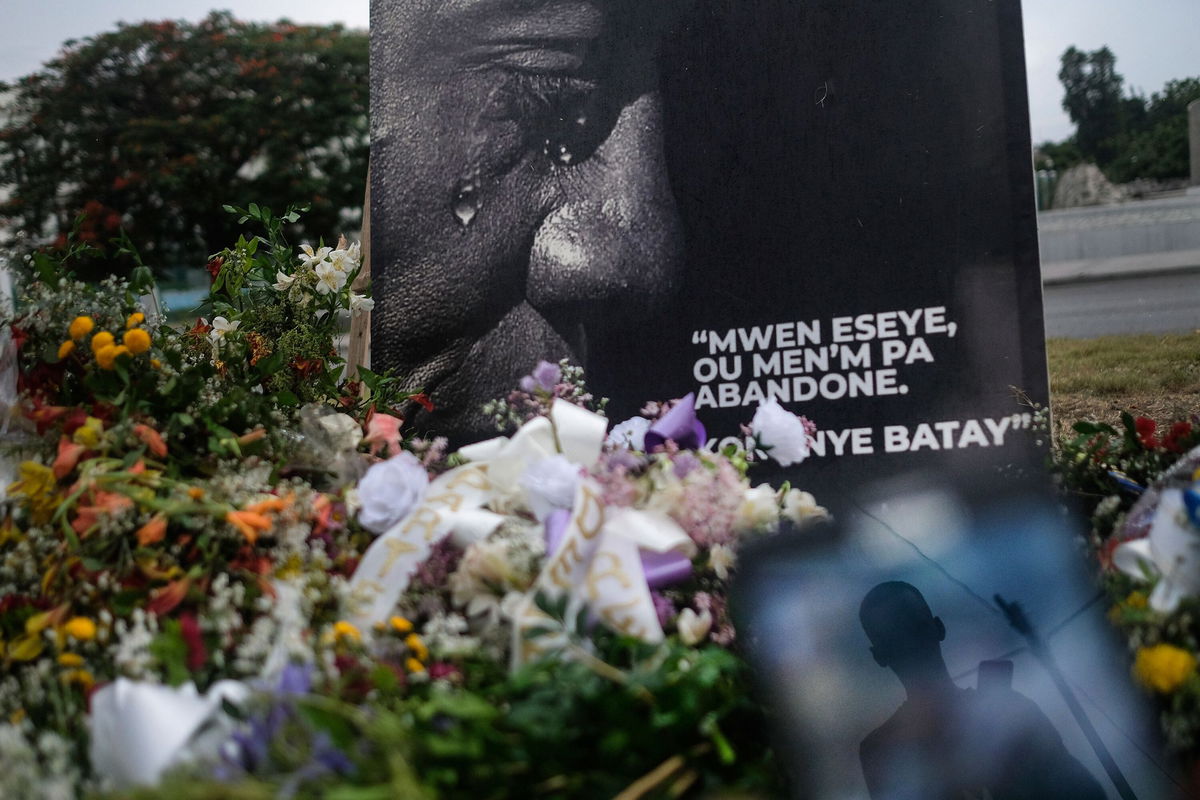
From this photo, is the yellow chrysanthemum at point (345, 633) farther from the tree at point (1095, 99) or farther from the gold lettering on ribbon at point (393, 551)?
the tree at point (1095, 99)

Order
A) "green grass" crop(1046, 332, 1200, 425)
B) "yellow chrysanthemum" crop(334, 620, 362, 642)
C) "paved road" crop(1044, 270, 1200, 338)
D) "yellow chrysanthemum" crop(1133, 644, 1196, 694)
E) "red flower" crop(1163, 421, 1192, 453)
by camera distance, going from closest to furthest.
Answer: "yellow chrysanthemum" crop(1133, 644, 1196, 694) → "yellow chrysanthemum" crop(334, 620, 362, 642) → "red flower" crop(1163, 421, 1192, 453) → "green grass" crop(1046, 332, 1200, 425) → "paved road" crop(1044, 270, 1200, 338)

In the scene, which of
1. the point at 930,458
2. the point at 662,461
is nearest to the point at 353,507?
the point at 662,461

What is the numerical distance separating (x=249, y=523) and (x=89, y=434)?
0.37 meters

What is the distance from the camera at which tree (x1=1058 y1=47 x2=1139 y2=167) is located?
3.98m

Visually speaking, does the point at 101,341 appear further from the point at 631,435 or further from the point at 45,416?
the point at 631,435

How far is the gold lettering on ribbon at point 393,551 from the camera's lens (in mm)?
1475

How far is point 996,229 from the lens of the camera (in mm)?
2193

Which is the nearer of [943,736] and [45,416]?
[943,736]

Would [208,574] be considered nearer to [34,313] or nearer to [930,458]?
[34,313]

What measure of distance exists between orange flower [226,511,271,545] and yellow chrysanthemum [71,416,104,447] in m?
0.32

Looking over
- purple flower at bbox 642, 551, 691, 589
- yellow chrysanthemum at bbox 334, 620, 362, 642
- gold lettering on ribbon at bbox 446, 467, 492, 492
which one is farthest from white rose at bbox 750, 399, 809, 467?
yellow chrysanthemum at bbox 334, 620, 362, 642

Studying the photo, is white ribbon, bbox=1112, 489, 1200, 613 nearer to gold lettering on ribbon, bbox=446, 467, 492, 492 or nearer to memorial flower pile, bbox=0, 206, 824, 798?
memorial flower pile, bbox=0, 206, 824, 798

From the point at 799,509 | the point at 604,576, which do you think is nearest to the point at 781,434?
the point at 799,509

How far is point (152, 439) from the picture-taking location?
1.61 m
